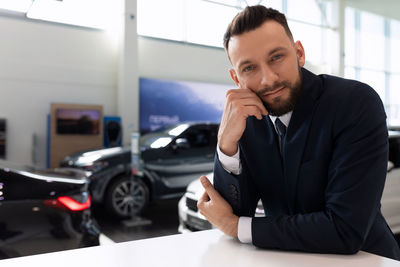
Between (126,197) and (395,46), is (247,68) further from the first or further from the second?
(395,46)

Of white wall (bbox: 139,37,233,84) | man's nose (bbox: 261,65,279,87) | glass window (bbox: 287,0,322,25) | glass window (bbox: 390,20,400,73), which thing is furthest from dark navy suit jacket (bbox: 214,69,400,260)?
glass window (bbox: 390,20,400,73)

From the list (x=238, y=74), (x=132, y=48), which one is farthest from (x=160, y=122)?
(x=238, y=74)

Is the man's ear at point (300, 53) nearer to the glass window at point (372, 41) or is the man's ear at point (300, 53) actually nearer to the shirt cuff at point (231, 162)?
the shirt cuff at point (231, 162)

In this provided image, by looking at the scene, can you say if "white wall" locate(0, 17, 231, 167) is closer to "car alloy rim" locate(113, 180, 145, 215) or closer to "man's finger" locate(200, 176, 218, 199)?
"car alloy rim" locate(113, 180, 145, 215)

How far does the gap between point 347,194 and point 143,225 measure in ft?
14.1

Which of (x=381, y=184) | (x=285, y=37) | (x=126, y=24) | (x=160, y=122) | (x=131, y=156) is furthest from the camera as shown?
(x=160, y=122)

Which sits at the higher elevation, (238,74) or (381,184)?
(238,74)

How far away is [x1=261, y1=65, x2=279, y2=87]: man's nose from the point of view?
4.17 feet

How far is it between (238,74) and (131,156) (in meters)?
4.47

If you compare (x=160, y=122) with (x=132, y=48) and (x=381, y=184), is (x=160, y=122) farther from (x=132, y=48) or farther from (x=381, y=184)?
(x=381, y=184)

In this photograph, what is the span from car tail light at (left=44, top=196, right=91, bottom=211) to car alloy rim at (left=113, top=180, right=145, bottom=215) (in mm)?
2761

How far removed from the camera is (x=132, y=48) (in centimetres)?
922

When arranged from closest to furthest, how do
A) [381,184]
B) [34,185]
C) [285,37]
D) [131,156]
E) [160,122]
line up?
[381,184] → [285,37] → [34,185] → [131,156] → [160,122]

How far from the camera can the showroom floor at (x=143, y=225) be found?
462cm
